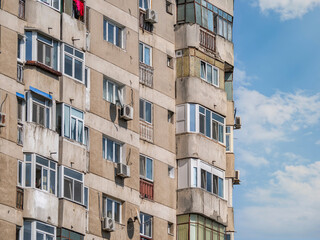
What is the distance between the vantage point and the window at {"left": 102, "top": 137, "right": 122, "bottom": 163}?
4428 cm

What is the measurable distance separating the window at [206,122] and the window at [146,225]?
15.0ft

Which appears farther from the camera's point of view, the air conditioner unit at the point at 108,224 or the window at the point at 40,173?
the air conditioner unit at the point at 108,224

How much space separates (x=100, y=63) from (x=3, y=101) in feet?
21.9

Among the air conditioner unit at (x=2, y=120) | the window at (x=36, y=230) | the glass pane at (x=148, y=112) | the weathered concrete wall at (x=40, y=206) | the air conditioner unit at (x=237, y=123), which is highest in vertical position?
the air conditioner unit at (x=237, y=123)

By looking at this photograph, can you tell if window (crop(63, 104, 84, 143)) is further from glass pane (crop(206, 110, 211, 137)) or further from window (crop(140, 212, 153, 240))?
glass pane (crop(206, 110, 211, 137))

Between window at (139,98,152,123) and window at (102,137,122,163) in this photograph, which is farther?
window at (139,98,152,123)

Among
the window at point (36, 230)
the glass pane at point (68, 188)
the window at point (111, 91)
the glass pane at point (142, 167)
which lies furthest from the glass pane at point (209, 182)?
the window at point (36, 230)

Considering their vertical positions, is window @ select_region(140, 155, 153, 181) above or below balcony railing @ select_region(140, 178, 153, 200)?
above

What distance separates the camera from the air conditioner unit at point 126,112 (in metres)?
44.9

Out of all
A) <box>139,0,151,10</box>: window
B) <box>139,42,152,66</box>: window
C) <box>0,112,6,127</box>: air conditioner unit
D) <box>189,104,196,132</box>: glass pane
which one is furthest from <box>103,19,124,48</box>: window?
<box>0,112,6,127</box>: air conditioner unit

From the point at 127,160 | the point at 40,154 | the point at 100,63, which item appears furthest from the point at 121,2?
the point at 40,154

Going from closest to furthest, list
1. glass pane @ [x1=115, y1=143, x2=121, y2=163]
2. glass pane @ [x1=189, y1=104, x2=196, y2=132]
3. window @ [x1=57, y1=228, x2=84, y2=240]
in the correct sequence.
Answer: window @ [x1=57, y1=228, x2=84, y2=240] → glass pane @ [x1=115, y1=143, x2=121, y2=163] → glass pane @ [x1=189, y1=104, x2=196, y2=132]

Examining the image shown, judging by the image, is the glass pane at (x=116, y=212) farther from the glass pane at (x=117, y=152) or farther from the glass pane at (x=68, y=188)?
the glass pane at (x=68, y=188)

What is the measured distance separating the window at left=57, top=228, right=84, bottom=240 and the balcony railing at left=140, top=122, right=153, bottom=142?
6.86 m
